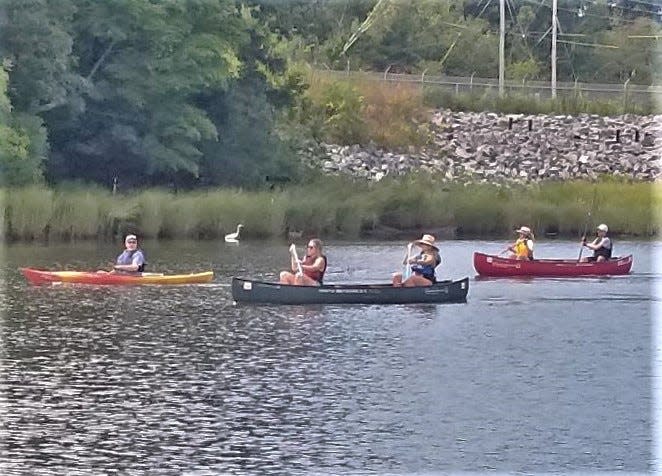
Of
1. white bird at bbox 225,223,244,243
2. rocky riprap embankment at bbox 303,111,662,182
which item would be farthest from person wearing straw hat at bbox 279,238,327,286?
rocky riprap embankment at bbox 303,111,662,182

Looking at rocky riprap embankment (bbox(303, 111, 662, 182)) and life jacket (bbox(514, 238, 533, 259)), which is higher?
rocky riprap embankment (bbox(303, 111, 662, 182))

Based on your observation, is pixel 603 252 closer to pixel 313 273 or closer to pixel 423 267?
pixel 423 267

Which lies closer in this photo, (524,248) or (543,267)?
(543,267)

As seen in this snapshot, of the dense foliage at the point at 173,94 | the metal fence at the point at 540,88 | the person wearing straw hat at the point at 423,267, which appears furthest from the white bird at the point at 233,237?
the metal fence at the point at 540,88

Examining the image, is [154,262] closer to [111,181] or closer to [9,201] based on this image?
[9,201]

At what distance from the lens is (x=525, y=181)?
198 feet

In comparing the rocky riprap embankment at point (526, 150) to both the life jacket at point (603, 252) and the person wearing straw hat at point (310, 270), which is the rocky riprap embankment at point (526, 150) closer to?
the life jacket at point (603, 252)

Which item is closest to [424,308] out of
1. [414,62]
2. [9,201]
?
[9,201]

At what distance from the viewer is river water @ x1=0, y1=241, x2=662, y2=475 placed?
17.5 m

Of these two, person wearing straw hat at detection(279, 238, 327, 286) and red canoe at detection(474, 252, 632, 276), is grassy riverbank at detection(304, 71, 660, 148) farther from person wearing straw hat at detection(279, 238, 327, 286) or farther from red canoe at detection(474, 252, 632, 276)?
person wearing straw hat at detection(279, 238, 327, 286)

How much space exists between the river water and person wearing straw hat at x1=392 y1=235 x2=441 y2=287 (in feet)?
1.82

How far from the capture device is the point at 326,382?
72.0 feet

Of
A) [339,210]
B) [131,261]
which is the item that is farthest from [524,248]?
Result: [339,210]

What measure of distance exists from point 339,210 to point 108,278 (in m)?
17.2
